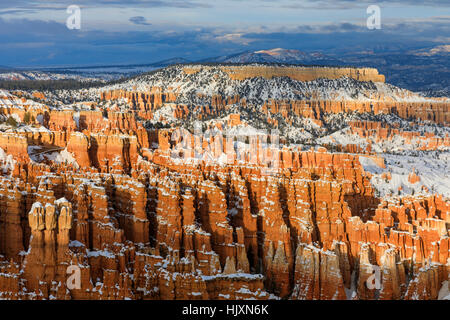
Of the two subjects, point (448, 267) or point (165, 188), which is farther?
point (165, 188)

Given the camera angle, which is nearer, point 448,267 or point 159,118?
point 448,267

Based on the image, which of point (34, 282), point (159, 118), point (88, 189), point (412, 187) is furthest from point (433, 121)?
point (34, 282)

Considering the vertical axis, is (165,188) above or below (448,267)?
above

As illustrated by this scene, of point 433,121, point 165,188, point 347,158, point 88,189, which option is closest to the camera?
point 88,189

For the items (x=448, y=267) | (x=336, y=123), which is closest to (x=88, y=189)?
(x=448, y=267)
